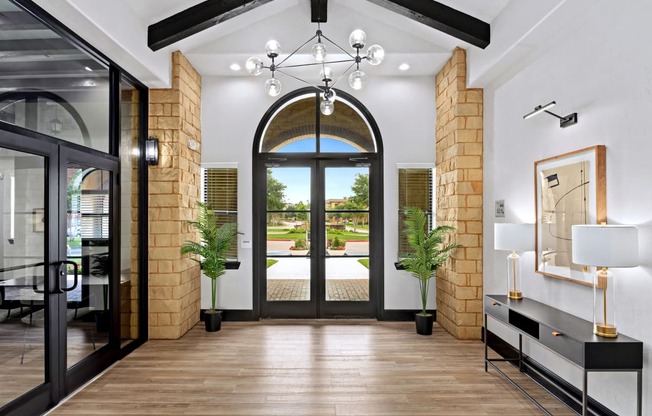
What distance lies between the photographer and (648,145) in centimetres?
218

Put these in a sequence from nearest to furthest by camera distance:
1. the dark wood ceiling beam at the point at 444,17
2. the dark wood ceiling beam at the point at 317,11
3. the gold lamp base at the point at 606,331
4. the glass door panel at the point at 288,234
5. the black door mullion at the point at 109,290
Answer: the gold lamp base at the point at 606,331 → the black door mullion at the point at 109,290 → the dark wood ceiling beam at the point at 444,17 → the dark wood ceiling beam at the point at 317,11 → the glass door panel at the point at 288,234

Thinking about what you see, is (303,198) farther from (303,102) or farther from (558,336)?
(558,336)

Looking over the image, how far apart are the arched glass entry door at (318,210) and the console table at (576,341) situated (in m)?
2.37

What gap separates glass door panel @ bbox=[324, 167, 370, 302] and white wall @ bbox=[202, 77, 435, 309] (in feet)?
1.08

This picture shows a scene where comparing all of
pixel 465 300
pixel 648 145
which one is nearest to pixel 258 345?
pixel 465 300

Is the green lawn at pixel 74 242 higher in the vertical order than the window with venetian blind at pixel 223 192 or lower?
lower

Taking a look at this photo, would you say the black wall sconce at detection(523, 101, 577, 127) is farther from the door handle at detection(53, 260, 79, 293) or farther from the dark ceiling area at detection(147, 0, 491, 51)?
the door handle at detection(53, 260, 79, 293)

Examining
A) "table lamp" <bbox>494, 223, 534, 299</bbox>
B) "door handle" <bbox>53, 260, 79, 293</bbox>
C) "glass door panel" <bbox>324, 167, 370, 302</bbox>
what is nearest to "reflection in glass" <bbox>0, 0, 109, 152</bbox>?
"door handle" <bbox>53, 260, 79, 293</bbox>

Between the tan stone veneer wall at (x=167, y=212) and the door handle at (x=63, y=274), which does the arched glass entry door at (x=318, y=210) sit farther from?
the door handle at (x=63, y=274)

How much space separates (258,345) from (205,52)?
3453 millimetres

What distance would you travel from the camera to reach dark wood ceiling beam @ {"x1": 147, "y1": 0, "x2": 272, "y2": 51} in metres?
3.77

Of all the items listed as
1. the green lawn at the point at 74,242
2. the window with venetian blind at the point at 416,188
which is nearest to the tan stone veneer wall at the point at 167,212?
the green lawn at the point at 74,242

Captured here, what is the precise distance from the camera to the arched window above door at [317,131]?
205 inches

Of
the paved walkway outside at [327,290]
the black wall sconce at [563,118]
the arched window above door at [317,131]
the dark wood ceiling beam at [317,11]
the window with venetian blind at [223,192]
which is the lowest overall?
the paved walkway outside at [327,290]
